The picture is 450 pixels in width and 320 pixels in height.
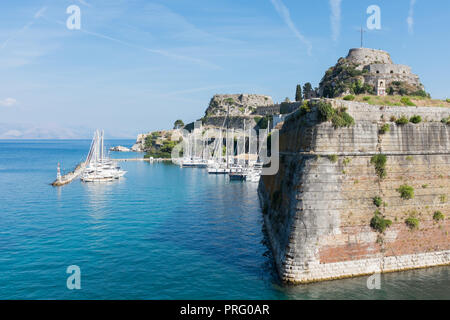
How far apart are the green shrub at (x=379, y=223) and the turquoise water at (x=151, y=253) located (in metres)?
2.71

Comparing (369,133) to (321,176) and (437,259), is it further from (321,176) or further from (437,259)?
(437,259)

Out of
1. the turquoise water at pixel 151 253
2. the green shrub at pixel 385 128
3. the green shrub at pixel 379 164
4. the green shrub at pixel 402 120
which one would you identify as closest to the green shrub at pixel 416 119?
the green shrub at pixel 402 120

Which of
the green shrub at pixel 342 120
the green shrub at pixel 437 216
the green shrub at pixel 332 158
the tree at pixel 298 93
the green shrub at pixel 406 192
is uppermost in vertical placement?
the tree at pixel 298 93

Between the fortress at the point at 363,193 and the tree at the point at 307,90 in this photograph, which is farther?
the tree at the point at 307,90

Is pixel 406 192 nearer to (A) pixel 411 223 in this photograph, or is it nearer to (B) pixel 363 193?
(A) pixel 411 223

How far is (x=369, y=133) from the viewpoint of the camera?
20.5 meters

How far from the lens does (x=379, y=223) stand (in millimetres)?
19672

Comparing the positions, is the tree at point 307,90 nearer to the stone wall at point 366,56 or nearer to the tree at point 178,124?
the stone wall at point 366,56

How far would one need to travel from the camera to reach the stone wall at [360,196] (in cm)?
1884

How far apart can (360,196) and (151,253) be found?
1541 centimetres

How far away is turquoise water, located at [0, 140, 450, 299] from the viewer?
61.6 feet

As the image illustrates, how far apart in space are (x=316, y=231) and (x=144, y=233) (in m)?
17.9
